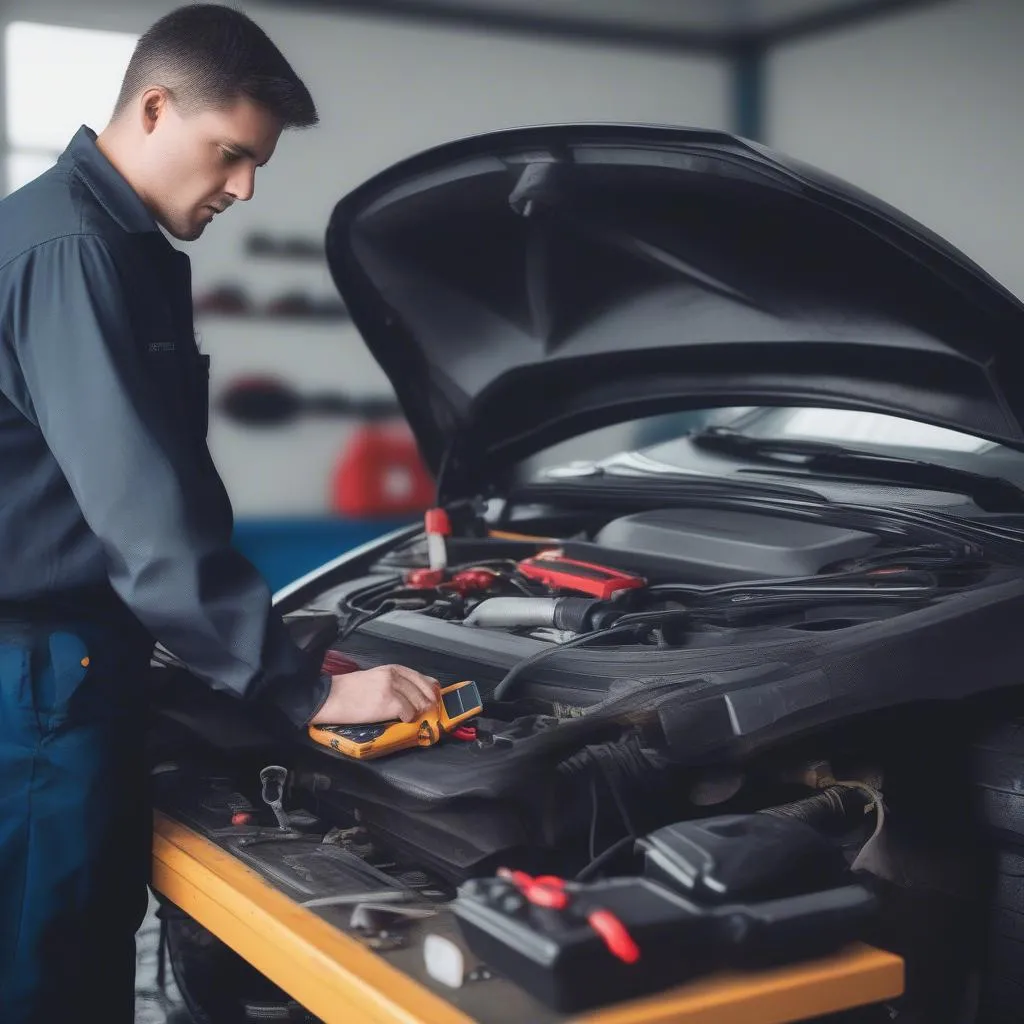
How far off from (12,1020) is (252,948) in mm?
348

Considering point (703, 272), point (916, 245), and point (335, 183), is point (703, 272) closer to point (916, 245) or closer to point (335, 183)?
point (916, 245)

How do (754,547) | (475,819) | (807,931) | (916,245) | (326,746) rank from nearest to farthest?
(807,931)
(475,819)
(326,746)
(916,245)
(754,547)

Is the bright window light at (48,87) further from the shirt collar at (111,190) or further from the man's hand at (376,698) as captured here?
the man's hand at (376,698)

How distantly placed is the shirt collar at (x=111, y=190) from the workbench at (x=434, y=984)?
2.24ft

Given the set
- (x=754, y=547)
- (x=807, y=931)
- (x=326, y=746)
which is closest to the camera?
(x=807, y=931)

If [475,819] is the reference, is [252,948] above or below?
below

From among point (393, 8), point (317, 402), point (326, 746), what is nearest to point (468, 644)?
point (326, 746)

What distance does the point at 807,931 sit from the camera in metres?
1.00

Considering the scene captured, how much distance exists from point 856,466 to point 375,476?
4.13 meters

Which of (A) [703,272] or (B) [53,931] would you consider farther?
(A) [703,272]

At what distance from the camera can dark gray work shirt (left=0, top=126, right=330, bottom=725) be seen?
123 centimetres

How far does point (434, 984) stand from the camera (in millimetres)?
989

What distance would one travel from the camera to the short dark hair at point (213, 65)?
133cm

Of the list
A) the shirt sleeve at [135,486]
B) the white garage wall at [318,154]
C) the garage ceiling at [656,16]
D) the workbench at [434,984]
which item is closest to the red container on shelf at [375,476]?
the white garage wall at [318,154]
